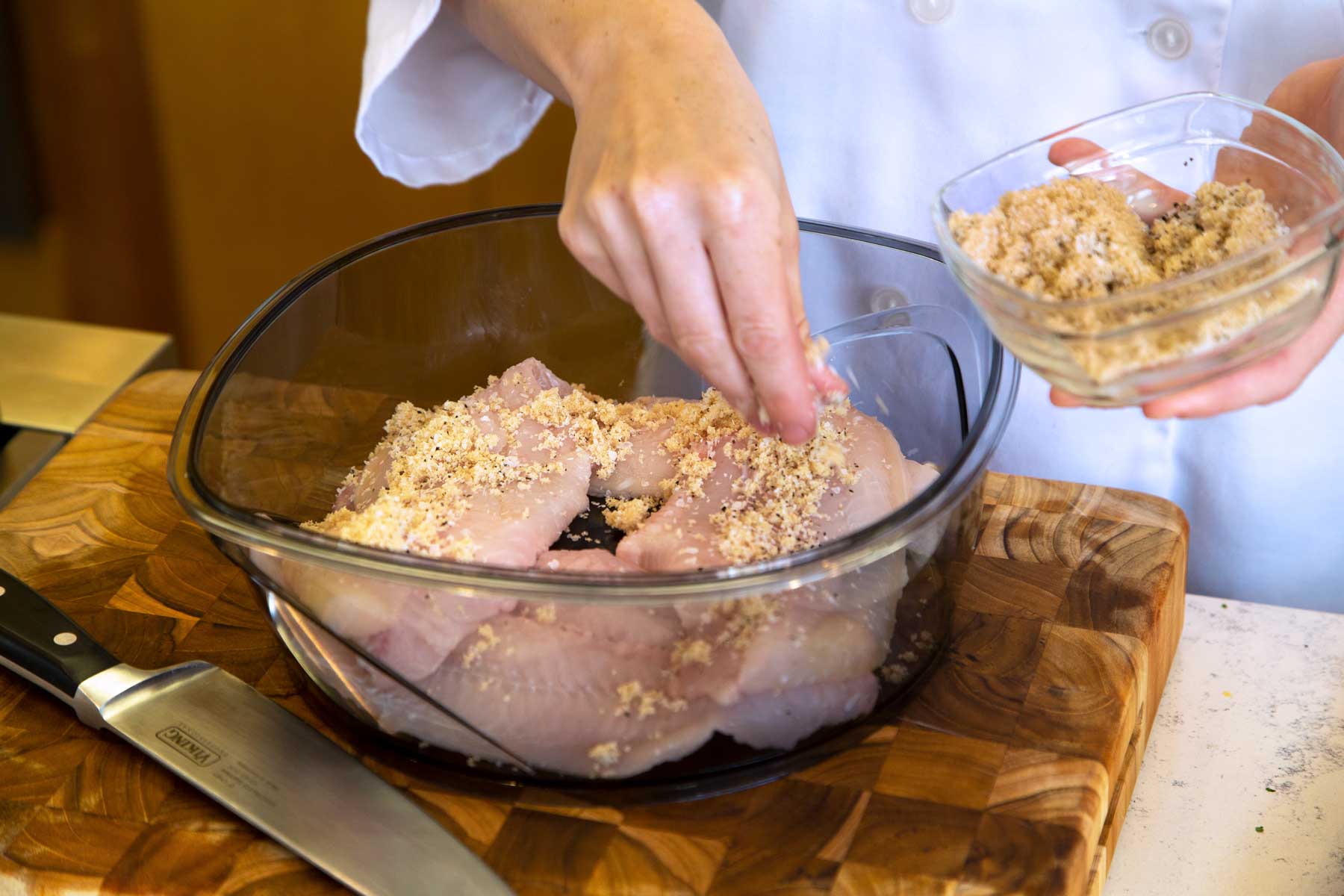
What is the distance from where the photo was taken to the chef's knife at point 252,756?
0.67 m

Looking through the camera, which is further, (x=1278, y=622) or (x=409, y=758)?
(x=1278, y=622)

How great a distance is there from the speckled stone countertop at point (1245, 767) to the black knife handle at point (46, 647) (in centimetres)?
66

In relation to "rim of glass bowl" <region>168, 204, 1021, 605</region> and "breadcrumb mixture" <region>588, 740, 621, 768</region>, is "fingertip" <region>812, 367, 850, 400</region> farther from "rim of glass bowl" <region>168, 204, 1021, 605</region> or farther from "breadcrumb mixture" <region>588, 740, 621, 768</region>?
"breadcrumb mixture" <region>588, 740, 621, 768</region>

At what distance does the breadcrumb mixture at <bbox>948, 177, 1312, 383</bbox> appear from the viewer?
23.6 inches

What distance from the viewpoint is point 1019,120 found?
1.04m

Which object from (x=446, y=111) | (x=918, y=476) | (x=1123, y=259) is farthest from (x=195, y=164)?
(x=1123, y=259)

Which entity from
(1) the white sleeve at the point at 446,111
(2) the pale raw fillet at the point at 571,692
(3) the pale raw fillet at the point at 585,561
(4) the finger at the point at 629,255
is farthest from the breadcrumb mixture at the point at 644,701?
(1) the white sleeve at the point at 446,111

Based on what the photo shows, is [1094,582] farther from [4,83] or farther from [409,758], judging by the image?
[4,83]

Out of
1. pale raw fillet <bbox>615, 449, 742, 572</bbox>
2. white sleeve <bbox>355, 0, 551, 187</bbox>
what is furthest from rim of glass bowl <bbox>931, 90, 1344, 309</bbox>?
white sleeve <bbox>355, 0, 551, 187</bbox>

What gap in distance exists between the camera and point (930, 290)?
914 millimetres

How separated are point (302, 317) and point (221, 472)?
159 mm

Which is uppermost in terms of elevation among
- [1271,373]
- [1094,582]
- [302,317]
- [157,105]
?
[1271,373]

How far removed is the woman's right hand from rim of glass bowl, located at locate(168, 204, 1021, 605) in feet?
0.29

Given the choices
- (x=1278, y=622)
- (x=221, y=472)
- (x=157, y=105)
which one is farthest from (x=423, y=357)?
(x=157, y=105)
